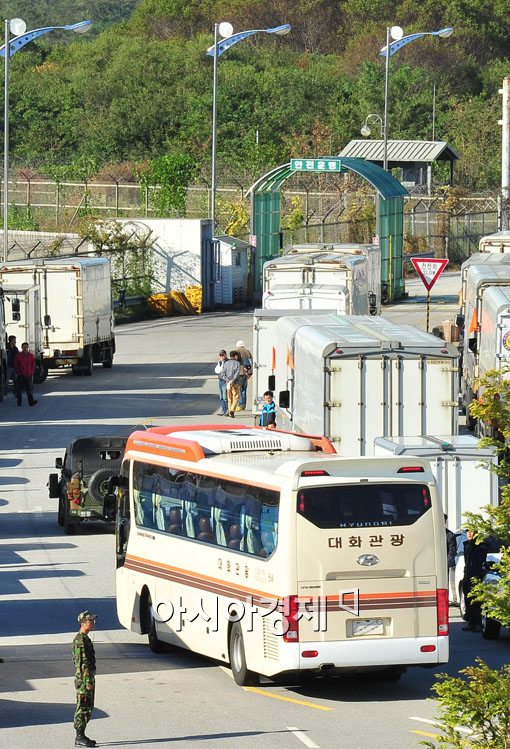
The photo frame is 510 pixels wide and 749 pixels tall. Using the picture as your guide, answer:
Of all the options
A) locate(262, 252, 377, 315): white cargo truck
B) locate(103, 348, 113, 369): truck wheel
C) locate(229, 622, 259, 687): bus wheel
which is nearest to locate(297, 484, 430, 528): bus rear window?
locate(229, 622, 259, 687): bus wheel

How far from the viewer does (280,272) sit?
128 feet

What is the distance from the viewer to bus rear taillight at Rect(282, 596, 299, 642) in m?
14.9

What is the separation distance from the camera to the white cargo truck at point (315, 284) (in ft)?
125

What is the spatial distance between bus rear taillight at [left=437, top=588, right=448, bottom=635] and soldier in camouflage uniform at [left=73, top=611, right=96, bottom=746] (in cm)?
353

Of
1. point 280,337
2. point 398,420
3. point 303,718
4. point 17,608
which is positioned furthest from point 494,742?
point 280,337

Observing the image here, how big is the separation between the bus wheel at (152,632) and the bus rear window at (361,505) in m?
3.47

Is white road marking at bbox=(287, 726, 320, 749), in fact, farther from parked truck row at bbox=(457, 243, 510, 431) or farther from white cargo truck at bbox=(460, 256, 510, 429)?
parked truck row at bbox=(457, 243, 510, 431)

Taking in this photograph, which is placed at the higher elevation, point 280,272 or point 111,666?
point 280,272

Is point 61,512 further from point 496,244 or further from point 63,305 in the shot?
point 496,244

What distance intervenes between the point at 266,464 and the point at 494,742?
21.2 feet

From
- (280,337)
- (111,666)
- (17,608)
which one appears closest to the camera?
(111,666)

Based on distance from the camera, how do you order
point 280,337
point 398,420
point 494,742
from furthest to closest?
point 280,337 → point 398,420 → point 494,742

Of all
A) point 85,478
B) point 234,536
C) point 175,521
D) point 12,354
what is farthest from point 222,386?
point 234,536

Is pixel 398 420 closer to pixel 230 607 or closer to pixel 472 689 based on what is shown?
pixel 230 607
